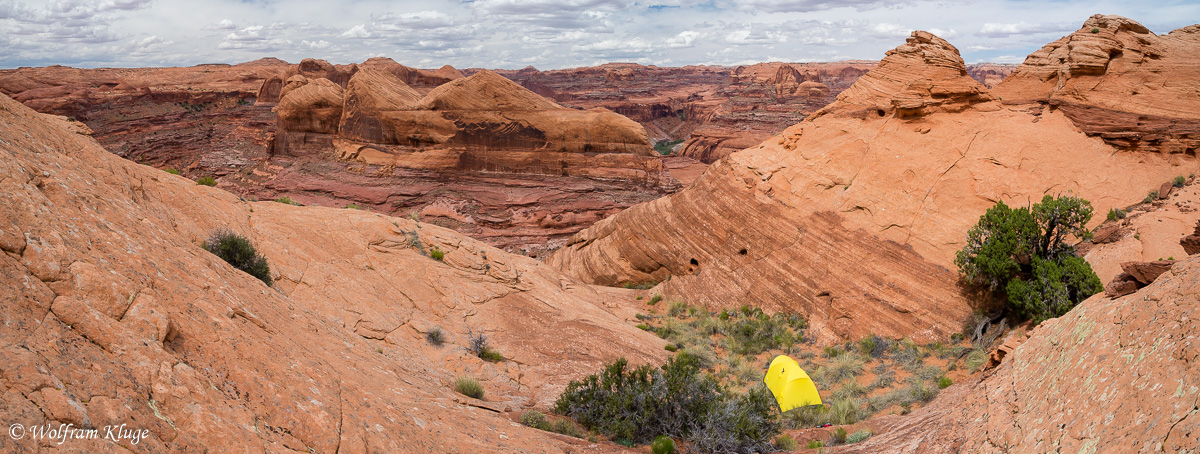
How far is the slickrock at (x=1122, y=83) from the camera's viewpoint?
15.7 m

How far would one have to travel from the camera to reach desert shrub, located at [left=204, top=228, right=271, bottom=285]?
8.66 meters

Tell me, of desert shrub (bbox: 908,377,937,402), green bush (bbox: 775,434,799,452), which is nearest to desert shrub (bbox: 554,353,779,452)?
green bush (bbox: 775,434,799,452)

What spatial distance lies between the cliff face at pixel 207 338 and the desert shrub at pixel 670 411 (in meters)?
0.96

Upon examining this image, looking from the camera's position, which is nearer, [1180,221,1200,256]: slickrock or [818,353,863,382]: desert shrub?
[1180,221,1200,256]: slickrock

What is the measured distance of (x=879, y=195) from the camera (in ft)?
54.9

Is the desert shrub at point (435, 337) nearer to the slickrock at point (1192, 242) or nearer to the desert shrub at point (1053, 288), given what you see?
the slickrock at point (1192, 242)

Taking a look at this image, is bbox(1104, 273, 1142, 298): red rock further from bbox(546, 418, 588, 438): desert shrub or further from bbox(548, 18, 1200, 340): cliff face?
bbox(548, 18, 1200, 340): cliff face

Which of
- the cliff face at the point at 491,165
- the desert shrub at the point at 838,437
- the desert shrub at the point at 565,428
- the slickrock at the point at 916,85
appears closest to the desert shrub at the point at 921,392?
the desert shrub at the point at 838,437

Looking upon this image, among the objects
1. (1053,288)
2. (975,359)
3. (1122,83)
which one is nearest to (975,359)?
(975,359)

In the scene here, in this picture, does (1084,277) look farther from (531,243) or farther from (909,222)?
(531,243)

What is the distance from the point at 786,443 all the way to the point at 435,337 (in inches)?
248

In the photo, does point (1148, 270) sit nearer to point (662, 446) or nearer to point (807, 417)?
point (807, 417)

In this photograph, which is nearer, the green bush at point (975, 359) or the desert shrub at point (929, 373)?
the green bush at point (975, 359)

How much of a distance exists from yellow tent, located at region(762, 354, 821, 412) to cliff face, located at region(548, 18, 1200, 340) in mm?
4364
